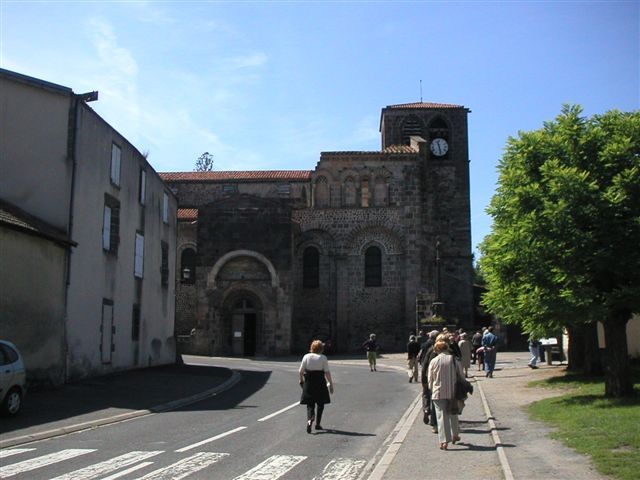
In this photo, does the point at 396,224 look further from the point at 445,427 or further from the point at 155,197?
the point at 445,427

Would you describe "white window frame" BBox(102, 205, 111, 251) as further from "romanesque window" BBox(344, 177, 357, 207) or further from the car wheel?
"romanesque window" BBox(344, 177, 357, 207)

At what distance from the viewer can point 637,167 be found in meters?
15.3

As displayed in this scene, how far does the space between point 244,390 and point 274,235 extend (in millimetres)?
19911

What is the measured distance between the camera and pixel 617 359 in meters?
15.3

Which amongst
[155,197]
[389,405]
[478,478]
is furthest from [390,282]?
[478,478]

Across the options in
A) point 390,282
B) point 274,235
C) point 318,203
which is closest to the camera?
point 274,235

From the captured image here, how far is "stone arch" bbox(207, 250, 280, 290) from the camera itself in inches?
1590

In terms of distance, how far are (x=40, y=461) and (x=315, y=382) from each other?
4.68 metres

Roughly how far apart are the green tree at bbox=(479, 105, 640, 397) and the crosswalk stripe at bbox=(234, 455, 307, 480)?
761 centimetres

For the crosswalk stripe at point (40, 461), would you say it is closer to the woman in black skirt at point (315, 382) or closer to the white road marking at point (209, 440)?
the white road marking at point (209, 440)

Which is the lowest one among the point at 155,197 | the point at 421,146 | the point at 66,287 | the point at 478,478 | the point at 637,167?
the point at 478,478

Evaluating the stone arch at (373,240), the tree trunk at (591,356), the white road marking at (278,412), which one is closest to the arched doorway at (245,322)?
the stone arch at (373,240)

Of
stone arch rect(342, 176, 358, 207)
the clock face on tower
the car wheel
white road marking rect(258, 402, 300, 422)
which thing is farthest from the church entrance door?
the car wheel

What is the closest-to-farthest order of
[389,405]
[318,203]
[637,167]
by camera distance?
[637,167] < [389,405] < [318,203]
